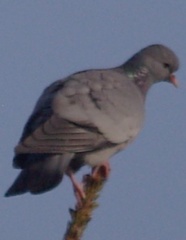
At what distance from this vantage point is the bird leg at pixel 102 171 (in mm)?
4853

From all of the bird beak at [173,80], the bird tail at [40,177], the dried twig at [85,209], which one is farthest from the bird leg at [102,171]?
the bird beak at [173,80]

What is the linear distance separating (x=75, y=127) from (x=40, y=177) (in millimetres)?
685

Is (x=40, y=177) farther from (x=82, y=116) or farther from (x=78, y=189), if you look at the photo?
(x=82, y=116)

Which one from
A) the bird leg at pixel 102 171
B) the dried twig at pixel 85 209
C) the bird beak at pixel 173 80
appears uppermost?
the dried twig at pixel 85 209

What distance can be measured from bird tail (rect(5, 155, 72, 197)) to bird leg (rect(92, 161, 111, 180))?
0.76ft

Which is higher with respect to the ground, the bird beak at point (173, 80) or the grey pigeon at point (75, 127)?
the grey pigeon at point (75, 127)

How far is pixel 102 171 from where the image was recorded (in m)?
5.14

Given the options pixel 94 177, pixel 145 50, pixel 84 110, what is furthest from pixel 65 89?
pixel 145 50

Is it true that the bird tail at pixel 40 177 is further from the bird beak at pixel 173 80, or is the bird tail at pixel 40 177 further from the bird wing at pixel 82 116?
the bird beak at pixel 173 80

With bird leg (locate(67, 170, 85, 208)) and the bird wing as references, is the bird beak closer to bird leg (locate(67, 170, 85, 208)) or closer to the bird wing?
the bird wing

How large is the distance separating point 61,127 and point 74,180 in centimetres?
37

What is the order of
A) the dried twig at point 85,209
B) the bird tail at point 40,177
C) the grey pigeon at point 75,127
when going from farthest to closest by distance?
the grey pigeon at point 75,127
the bird tail at point 40,177
the dried twig at point 85,209

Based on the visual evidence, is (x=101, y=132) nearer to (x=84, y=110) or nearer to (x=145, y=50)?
(x=84, y=110)

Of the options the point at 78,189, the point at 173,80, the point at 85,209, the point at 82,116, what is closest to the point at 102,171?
the point at 78,189
